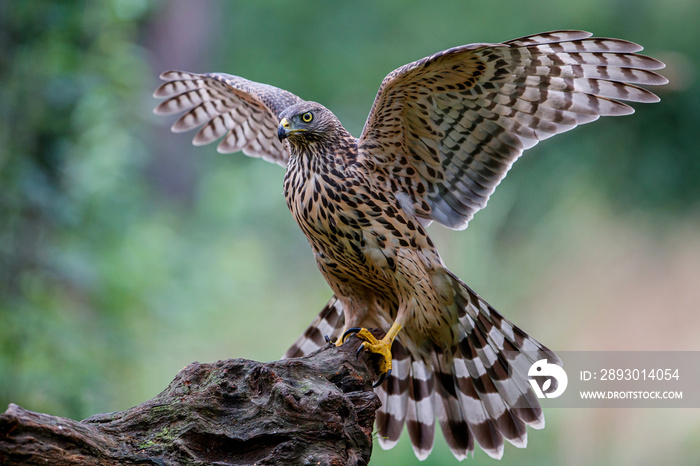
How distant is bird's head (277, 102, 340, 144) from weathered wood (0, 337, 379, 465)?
52.0 inches

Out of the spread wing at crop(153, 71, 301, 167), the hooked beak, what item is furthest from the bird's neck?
the spread wing at crop(153, 71, 301, 167)

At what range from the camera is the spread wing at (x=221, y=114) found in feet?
16.4

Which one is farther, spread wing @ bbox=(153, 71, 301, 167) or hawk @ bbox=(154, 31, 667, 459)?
spread wing @ bbox=(153, 71, 301, 167)

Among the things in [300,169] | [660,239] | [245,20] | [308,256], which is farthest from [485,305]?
[245,20]

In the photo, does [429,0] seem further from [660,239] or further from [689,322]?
[689,322]

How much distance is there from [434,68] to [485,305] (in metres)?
1.32

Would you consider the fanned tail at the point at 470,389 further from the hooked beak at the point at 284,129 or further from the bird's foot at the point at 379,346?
the hooked beak at the point at 284,129

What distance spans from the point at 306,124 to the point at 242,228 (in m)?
7.78

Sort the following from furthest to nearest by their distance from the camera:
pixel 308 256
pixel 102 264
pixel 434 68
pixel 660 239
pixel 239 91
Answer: pixel 308 256, pixel 660 239, pixel 102 264, pixel 239 91, pixel 434 68

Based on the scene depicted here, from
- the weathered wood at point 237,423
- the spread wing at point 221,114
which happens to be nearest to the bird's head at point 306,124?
the spread wing at point 221,114

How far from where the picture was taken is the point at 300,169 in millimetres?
3877

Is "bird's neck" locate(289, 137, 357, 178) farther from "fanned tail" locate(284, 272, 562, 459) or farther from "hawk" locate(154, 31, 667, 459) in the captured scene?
"fanned tail" locate(284, 272, 562, 459)

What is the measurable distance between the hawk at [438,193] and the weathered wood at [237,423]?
649 mm

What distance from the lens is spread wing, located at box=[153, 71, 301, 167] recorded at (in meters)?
5.00
